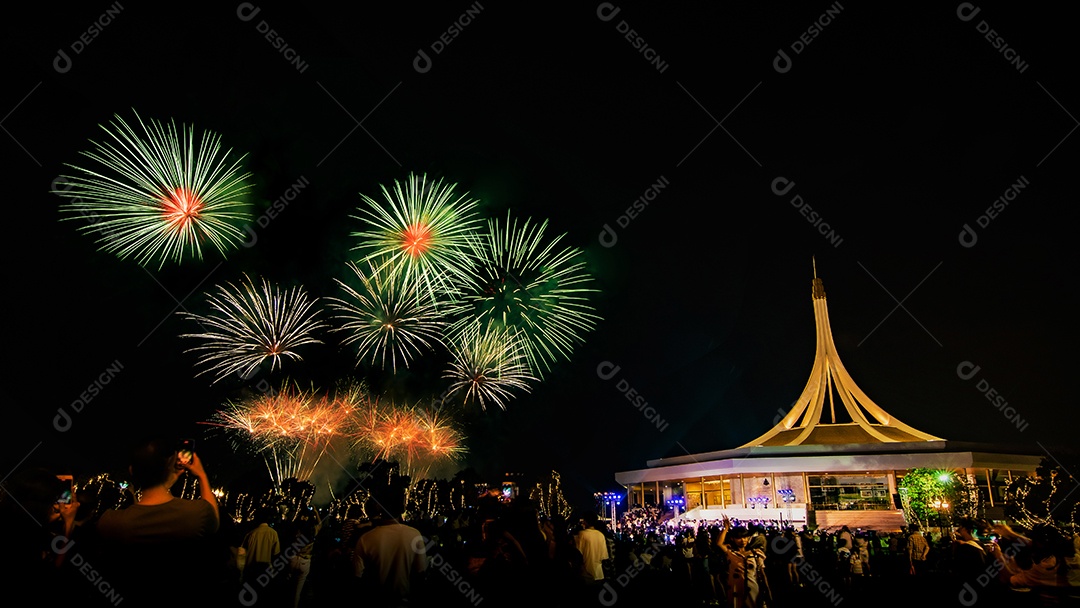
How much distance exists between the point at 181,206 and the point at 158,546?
14269 millimetres

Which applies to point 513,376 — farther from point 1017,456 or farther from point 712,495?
point 1017,456

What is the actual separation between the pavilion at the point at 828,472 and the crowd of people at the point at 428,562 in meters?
24.3

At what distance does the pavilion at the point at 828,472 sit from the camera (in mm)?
42219

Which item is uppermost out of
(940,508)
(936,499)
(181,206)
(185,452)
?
(936,499)

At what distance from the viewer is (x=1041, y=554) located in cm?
804

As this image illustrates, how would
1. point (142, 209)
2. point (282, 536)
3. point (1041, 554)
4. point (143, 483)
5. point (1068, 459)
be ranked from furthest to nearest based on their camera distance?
point (1068, 459), point (142, 209), point (282, 536), point (1041, 554), point (143, 483)

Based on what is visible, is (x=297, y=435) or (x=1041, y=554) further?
(x=297, y=435)

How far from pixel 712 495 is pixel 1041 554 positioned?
1939 inches

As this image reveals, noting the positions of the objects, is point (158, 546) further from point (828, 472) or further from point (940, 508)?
point (828, 472)

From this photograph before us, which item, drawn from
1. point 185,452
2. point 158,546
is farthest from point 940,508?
point 158,546

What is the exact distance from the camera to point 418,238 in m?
18.0

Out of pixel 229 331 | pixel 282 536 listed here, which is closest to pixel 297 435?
pixel 229 331

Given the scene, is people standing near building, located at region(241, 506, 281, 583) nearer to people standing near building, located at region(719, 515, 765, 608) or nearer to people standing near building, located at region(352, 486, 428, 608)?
people standing near building, located at region(352, 486, 428, 608)

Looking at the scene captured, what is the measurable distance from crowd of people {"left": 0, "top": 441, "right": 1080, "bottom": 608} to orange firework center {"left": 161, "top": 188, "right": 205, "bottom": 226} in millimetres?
7802
